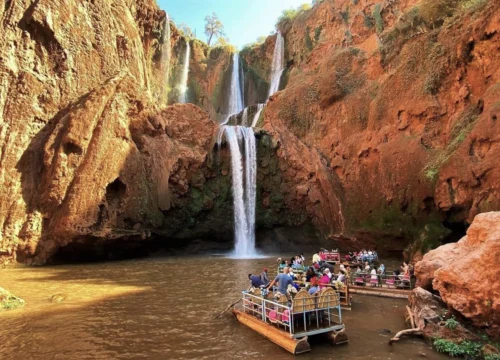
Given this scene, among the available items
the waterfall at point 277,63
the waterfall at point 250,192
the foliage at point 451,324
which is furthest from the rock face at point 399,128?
the waterfall at point 277,63

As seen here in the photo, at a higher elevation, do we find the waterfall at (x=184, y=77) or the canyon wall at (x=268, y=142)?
the waterfall at (x=184, y=77)

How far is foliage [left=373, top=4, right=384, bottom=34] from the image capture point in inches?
1476

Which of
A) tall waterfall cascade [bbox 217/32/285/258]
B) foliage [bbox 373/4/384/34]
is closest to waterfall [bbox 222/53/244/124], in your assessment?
tall waterfall cascade [bbox 217/32/285/258]

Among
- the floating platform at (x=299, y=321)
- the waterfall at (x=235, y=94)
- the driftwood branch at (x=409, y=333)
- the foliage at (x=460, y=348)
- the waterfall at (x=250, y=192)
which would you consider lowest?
the foliage at (x=460, y=348)

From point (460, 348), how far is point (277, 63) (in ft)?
158

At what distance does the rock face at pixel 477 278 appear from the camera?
9034mm

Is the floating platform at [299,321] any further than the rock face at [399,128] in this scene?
No

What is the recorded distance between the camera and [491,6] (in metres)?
21.4

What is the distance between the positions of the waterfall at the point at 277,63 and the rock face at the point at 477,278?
42476 mm

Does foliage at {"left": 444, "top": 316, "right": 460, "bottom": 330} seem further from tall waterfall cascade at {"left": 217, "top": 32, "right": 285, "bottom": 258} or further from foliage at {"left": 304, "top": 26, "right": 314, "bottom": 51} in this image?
foliage at {"left": 304, "top": 26, "right": 314, "bottom": 51}

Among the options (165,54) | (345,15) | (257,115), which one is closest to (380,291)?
(257,115)

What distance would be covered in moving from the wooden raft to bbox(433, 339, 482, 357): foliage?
3301mm

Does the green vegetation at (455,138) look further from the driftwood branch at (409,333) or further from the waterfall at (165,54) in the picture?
the waterfall at (165,54)

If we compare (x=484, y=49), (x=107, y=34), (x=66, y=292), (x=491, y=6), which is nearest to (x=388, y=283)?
(x=66, y=292)
